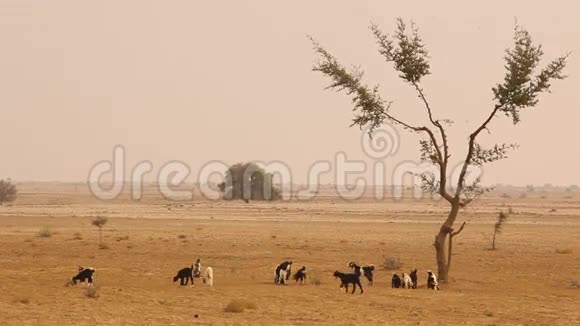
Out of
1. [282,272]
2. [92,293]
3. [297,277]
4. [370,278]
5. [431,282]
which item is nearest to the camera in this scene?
[92,293]

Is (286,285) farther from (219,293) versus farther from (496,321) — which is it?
(496,321)

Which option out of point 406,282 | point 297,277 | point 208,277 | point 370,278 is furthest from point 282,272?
point 406,282

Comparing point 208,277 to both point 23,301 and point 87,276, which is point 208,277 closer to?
point 87,276

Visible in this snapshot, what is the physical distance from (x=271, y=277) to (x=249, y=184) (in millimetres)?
105104

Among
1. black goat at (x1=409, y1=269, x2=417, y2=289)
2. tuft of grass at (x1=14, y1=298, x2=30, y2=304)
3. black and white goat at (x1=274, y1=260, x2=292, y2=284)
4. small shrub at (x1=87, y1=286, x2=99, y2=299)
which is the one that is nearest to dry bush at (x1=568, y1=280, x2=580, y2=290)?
black goat at (x1=409, y1=269, x2=417, y2=289)

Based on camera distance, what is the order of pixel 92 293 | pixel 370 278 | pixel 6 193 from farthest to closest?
pixel 6 193 → pixel 370 278 → pixel 92 293

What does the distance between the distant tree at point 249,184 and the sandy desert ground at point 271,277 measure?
7554 centimetres

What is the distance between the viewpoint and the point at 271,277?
1164 inches

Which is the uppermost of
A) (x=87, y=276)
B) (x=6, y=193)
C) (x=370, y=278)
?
(x=6, y=193)

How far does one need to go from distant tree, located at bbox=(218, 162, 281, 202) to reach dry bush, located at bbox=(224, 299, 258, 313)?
368 feet

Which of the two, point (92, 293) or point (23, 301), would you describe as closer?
point (23, 301)

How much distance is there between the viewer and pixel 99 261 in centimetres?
3466

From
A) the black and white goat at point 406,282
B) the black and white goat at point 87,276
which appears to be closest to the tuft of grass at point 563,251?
the black and white goat at point 406,282

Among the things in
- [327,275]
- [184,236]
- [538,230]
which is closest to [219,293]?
[327,275]
